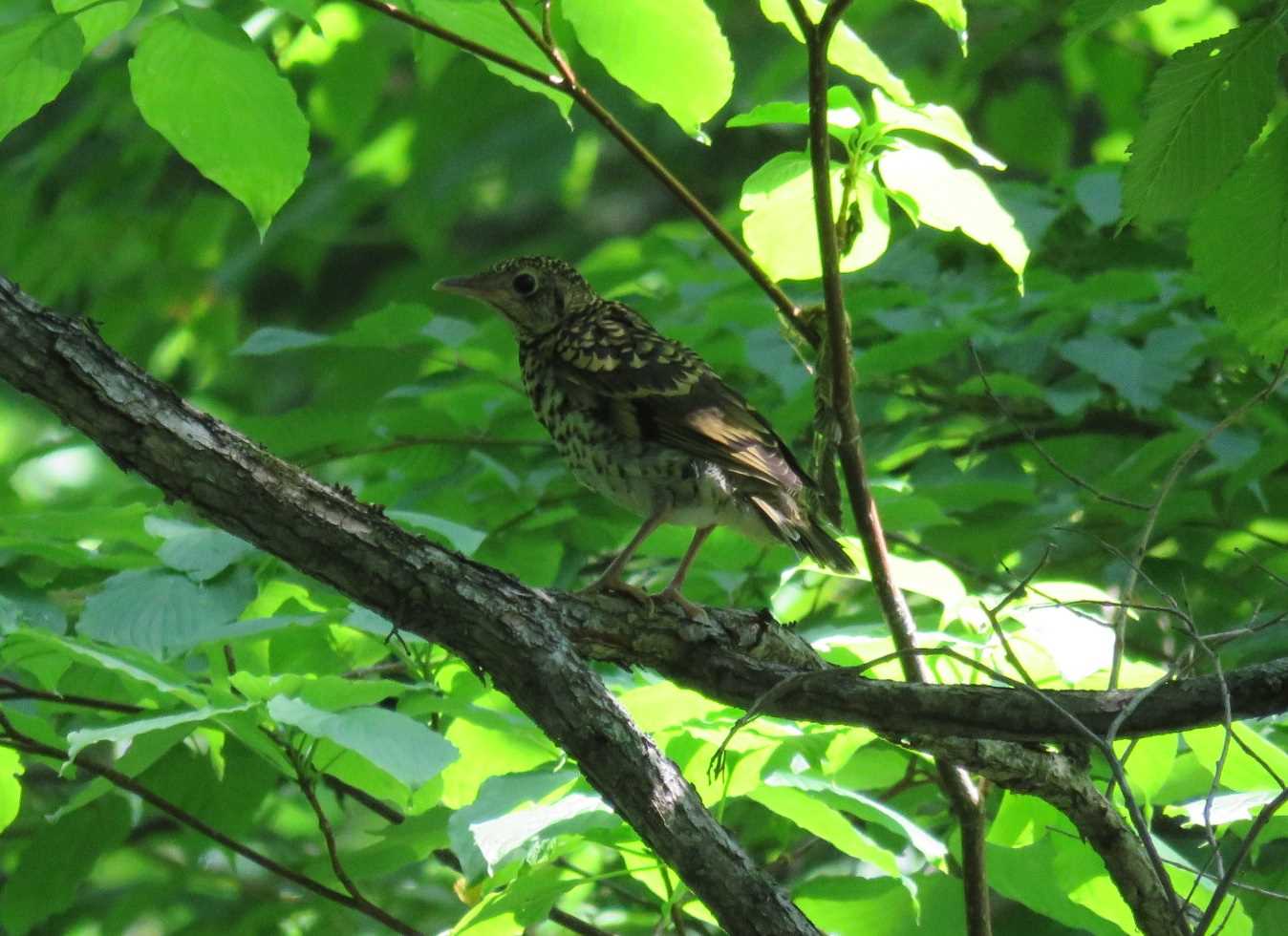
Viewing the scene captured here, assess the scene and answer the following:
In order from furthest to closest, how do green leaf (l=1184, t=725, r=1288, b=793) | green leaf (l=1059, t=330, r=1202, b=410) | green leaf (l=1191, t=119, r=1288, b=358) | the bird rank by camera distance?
green leaf (l=1059, t=330, r=1202, b=410) < the bird < green leaf (l=1184, t=725, r=1288, b=793) < green leaf (l=1191, t=119, r=1288, b=358)

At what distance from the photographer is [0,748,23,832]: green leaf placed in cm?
273

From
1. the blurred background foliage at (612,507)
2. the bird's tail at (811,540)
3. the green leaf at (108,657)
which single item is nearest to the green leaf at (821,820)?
the blurred background foliage at (612,507)

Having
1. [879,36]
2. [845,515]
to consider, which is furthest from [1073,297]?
[879,36]

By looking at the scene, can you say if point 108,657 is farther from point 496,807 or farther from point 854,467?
point 854,467

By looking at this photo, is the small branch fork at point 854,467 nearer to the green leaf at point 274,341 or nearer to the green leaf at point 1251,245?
the green leaf at point 1251,245

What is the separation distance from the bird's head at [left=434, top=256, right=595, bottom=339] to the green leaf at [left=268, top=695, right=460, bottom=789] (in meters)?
2.27

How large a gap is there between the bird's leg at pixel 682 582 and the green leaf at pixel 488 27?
975 mm

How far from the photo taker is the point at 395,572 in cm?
237

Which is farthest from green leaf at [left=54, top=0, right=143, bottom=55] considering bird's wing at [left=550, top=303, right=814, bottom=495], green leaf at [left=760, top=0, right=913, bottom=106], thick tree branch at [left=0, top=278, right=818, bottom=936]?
bird's wing at [left=550, top=303, right=814, bottom=495]

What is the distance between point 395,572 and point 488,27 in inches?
37.4

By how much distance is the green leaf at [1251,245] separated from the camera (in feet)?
6.81

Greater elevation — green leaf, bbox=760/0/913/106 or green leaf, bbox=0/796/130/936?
green leaf, bbox=760/0/913/106

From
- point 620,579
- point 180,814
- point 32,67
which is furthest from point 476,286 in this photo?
point 32,67

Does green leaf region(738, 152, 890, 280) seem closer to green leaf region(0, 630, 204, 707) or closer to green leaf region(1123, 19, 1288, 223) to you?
green leaf region(1123, 19, 1288, 223)
